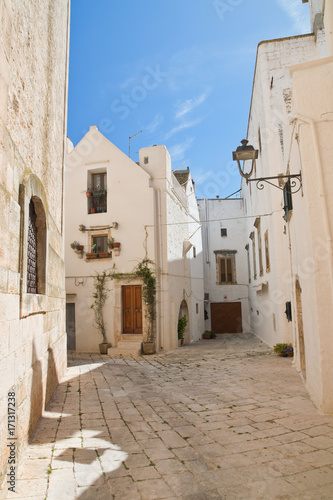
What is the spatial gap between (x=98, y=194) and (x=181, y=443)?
37.3 feet

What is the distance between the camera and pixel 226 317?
21.9 m

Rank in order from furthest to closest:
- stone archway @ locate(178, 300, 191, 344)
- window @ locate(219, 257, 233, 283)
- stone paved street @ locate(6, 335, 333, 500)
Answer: window @ locate(219, 257, 233, 283) → stone archway @ locate(178, 300, 191, 344) → stone paved street @ locate(6, 335, 333, 500)

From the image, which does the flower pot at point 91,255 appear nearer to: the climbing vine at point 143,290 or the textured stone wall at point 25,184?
the climbing vine at point 143,290

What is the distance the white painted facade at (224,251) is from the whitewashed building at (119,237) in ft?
25.5

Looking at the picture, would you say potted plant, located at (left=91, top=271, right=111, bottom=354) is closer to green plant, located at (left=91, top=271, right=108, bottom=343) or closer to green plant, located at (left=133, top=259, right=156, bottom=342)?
green plant, located at (left=91, top=271, right=108, bottom=343)

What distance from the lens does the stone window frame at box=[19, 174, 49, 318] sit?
369 centimetres

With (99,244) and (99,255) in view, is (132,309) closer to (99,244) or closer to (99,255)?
(99,255)

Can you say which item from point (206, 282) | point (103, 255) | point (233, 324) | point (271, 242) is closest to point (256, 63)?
point (271, 242)

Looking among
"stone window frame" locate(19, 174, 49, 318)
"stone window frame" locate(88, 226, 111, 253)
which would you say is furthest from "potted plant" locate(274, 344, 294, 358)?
"stone window frame" locate(88, 226, 111, 253)

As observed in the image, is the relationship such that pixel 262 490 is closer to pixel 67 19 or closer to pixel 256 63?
pixel 67 19

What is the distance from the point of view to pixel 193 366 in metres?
9.13

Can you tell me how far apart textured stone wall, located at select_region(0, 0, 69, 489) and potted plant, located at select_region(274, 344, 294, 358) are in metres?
6.13

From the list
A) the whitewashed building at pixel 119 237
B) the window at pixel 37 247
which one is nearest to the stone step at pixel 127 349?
the whitewashed building at pixel 119 237

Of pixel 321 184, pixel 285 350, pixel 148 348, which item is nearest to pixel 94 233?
pixel 148 348
